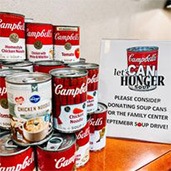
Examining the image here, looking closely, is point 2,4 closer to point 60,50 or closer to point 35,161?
point 60,50

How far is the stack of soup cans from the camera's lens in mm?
503

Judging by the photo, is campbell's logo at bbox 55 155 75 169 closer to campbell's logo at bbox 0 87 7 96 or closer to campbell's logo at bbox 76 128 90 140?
campbell's logo at bbox 76 128 90 140

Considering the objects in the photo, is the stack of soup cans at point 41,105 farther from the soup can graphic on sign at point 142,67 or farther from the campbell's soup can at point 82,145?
the soup can graphic on sign at point 142,67

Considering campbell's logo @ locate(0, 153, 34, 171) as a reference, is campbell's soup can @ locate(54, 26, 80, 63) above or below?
above

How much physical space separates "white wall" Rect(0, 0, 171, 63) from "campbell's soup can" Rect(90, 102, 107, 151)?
1.91ft

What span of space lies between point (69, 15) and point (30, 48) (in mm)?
545

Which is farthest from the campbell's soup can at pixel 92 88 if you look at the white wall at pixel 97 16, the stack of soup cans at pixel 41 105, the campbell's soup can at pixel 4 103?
the white wall at pixel 97 16

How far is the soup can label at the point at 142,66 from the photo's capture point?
0.78m

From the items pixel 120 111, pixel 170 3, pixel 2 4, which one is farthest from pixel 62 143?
Answer: pixel 170 3

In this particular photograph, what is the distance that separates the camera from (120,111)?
83 centimetres

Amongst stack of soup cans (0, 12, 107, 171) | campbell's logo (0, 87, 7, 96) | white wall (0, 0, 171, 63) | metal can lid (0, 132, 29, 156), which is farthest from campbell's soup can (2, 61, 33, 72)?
white wall (0, 0, 171, 63)

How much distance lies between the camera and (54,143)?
1.82 feet

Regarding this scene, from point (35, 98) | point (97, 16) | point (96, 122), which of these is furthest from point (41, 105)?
point (97, 16)

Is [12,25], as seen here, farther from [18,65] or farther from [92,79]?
[92,79]
